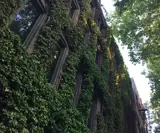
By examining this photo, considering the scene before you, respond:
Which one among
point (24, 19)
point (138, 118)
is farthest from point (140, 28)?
point (24, 19)

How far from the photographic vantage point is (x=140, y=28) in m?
14.8

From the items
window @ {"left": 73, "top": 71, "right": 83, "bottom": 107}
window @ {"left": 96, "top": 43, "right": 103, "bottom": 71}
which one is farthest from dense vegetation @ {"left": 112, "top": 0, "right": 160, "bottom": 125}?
window @ {"left": 73, "top": 71, "right": 83, "bottom": 107}

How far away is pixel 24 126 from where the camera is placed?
436cm

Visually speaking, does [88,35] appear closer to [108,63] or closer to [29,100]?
[108,63]

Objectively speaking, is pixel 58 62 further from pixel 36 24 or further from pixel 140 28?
pixel 140 28

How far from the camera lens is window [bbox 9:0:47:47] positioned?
18.5ft

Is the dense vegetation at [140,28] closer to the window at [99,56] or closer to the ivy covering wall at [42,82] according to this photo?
the window at [99,56]

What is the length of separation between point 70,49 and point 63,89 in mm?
2035

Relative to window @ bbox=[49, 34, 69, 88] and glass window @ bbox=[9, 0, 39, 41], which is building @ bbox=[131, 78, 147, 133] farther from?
glass window @ bbox=[9, 0, 39, 41]

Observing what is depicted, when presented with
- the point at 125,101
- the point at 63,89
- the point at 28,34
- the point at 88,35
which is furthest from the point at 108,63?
the point at 28,34

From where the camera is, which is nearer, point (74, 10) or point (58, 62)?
point (58, 62)

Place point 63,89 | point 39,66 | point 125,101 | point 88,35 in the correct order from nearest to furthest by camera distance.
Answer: point 39,66 < point 63,89 < point 88,35 < point 125,101

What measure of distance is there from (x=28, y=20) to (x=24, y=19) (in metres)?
0.31

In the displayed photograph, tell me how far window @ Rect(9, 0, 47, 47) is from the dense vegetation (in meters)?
7.82
